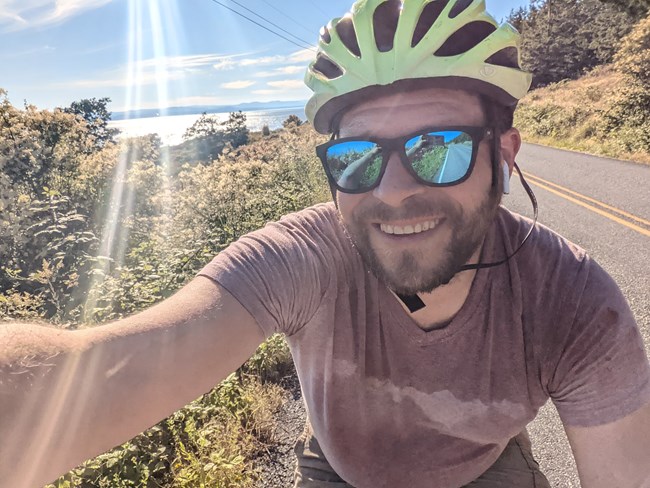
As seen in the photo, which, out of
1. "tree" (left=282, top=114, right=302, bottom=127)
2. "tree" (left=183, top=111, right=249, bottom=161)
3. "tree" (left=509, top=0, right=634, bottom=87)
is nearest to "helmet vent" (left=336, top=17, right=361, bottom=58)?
"tree" (left=183, top=111, right=249, bottom=161)

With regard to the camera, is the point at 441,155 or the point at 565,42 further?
the point at 565,42

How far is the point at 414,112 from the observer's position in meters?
1.48

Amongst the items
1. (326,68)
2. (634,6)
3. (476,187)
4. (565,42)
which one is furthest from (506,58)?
(565,42)

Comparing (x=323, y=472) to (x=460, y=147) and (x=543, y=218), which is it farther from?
(x=543, y=218)

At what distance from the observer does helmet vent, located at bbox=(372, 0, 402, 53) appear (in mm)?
1618

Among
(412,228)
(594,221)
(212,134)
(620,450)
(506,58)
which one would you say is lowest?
(594,221)

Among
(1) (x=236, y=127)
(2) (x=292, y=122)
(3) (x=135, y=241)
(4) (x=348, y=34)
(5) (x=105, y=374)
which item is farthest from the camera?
(1) (x=236, y=127)

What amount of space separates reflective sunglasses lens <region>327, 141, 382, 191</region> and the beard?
91 mm

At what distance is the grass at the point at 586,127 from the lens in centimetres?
1282

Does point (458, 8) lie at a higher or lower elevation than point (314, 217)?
higher

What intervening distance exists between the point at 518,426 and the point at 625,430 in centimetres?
32

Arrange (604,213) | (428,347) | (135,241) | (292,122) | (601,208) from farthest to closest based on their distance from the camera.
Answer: (292,122) < (601,208) < (604,213) < (135,241) < (428,347)

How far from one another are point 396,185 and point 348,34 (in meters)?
0.73

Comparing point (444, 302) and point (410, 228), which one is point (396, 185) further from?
point (444, 302)
